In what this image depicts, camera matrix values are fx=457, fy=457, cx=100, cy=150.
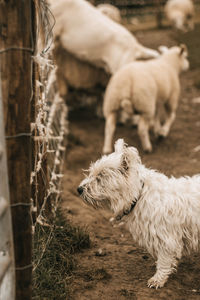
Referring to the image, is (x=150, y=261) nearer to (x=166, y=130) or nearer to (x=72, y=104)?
(x=166, y=130)

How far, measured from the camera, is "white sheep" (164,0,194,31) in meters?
22.8

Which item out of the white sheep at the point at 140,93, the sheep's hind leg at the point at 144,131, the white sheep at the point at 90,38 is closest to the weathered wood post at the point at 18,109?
the white sheep at the point at 140,93

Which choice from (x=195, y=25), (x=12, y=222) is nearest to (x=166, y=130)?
(x=12, y=222)

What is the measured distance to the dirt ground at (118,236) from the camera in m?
3.37

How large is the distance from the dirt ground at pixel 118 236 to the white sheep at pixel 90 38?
4.09 feet

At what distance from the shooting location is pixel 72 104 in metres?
9.36

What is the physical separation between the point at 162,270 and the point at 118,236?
3.58 ft

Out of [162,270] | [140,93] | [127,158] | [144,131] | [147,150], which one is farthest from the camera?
[147,150]

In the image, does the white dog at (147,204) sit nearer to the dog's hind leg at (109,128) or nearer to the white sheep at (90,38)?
the dog's hind leg at (109,128)

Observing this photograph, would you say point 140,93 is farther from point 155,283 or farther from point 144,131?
point 155,283

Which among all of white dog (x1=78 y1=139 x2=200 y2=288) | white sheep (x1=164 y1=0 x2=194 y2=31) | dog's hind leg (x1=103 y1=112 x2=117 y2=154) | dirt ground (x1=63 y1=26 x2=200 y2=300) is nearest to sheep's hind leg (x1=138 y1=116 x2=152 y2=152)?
dirt ground (x1=63 y1=26 x2=200 y2=300)

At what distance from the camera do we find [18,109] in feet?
7.82

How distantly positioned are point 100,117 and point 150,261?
540 cm

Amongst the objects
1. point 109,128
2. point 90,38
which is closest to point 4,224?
point 109,128
